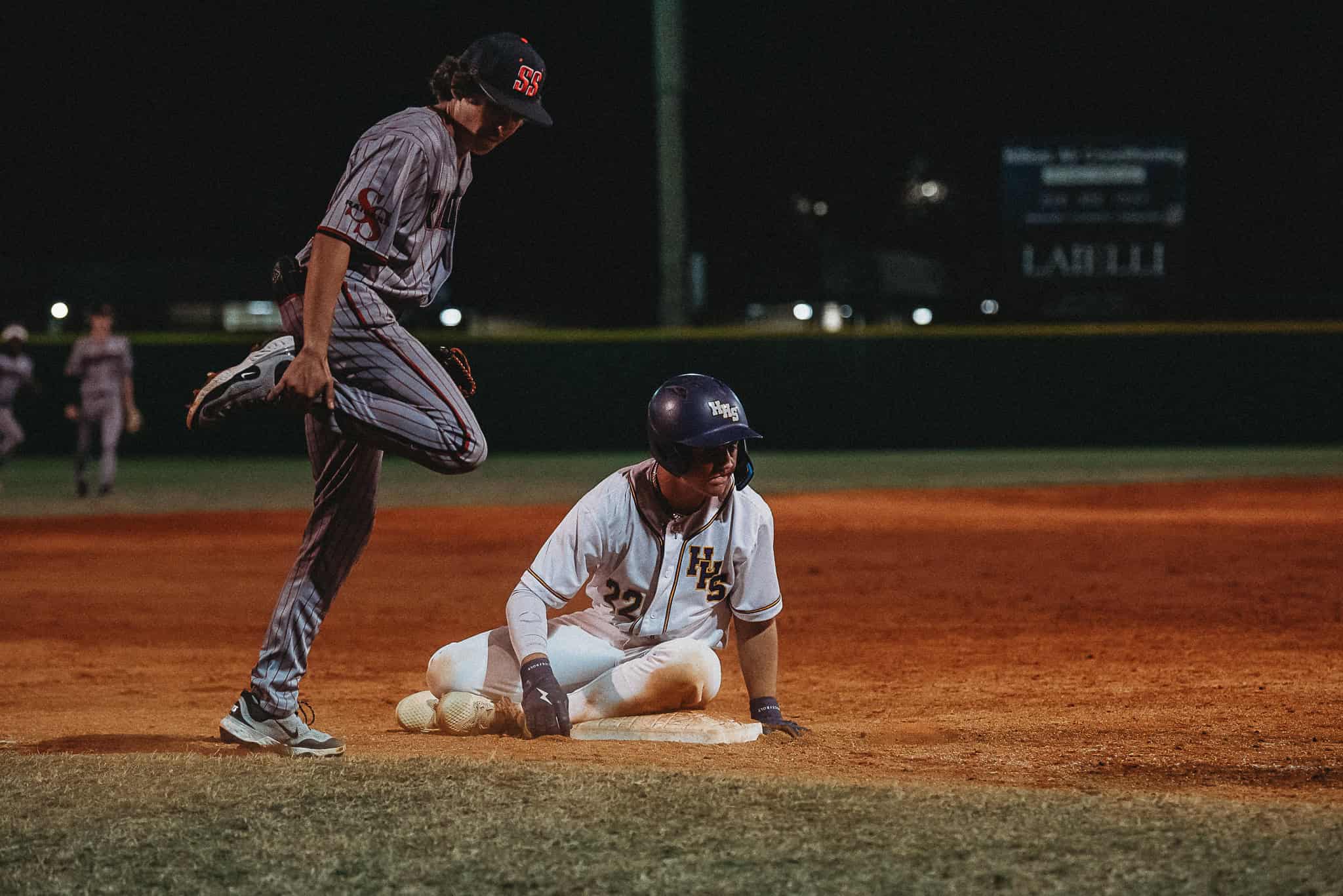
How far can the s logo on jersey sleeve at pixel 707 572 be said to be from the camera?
518cm

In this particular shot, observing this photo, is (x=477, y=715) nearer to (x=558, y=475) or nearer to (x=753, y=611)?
(x=753, y=611)

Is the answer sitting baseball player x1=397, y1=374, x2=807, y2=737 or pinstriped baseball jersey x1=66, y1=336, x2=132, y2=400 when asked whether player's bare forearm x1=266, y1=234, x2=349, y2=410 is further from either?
pinstriped baseball jersey x1=66, y1=336, x2=132, y2=400

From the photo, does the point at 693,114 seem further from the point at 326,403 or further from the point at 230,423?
the point at 326,403

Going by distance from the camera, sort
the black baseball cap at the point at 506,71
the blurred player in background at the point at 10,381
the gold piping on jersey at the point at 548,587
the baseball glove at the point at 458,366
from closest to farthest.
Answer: the black baseball cap at the point at 506,71, the baseball glove at the point at 458,366, the gold piping on jersey at the point at 548,587, the blurred player in background at the point at 10,381

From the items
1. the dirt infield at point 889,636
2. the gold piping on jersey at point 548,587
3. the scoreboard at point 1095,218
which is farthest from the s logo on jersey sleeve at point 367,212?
the scoreboard at point 1095,218

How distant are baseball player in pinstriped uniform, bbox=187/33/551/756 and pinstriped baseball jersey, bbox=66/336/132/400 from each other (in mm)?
11975

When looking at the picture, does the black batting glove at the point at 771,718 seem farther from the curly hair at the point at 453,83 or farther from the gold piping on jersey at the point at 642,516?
the curly hair at the point at 453,83

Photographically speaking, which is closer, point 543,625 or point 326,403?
point 326,403

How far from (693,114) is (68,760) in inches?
1555

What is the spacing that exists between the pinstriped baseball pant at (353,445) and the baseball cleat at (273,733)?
0.05 meters

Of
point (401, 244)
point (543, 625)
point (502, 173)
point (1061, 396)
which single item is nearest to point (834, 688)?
point (543, 625)

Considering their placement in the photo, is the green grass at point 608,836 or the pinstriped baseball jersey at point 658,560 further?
the pinstriped baseball jersey at point 658,560

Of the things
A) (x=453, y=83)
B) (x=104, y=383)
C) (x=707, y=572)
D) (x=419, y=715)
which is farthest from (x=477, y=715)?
(x=104, y=383)

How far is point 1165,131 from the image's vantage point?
3534 cm
